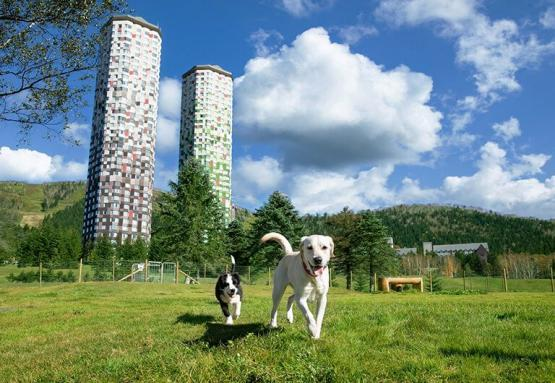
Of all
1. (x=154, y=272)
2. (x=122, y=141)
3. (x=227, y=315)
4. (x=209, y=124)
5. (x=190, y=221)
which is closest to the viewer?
(x=227, y=315)

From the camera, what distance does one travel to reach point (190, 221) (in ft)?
177

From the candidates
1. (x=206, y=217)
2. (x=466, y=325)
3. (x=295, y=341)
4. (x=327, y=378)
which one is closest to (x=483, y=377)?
(x=327, y=378)

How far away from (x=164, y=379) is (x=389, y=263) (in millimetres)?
62871

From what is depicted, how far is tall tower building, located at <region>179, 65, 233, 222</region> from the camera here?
124m

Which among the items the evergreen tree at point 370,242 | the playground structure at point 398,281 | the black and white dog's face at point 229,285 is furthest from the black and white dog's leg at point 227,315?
the evergreen tree at point 370,242

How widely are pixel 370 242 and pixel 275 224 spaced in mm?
14438

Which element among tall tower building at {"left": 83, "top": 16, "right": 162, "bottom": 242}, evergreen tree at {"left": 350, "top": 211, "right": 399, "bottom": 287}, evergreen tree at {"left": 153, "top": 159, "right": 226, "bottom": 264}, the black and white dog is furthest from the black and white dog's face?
tall tower building at {"left": 83, "top": 16, "right": 162, "bottom": 242}

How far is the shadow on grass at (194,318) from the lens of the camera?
11352 millimetres

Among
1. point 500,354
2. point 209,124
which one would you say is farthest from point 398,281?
point 209,124

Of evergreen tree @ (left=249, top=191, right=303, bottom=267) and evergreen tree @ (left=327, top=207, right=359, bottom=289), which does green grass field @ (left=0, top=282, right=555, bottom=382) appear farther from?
evergreen tree @ (left=327, top=207, right=359, bottom=289)

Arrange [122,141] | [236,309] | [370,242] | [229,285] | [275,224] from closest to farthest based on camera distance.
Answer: [229,285], [236,309], [275,224], [370,242], [122,141]

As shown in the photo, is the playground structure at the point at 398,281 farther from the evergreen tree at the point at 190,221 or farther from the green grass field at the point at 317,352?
the green grass field at the point at 317,352

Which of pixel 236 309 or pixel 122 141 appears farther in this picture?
pixel 122 141

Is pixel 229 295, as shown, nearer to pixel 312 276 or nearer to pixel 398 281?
pixel 312 276
